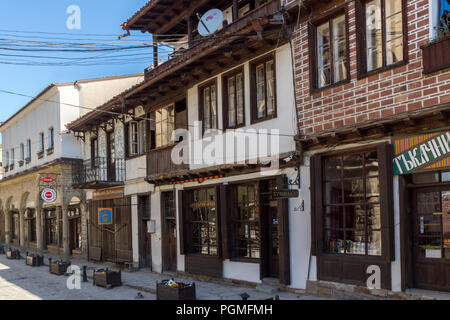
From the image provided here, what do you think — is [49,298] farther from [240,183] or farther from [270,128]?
[270,128]

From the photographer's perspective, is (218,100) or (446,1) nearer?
(446,1)

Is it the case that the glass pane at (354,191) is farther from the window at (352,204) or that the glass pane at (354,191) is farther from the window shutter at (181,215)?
the window shutter at (181,215)

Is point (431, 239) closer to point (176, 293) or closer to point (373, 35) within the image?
point (373, 35)

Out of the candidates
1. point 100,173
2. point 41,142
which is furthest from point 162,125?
point 41,142

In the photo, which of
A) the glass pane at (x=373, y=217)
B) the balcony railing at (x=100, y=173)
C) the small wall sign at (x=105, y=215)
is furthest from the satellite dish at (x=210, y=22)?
the small wall sign at (x=105, y=215)

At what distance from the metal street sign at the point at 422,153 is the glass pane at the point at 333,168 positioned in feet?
4.77

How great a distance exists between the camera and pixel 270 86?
40.2 feet

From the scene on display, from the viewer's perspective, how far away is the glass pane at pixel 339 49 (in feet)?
33.7

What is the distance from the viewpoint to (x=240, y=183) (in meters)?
13.4

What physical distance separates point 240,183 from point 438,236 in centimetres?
580

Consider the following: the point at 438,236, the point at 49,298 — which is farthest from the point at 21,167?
the point at 438,236

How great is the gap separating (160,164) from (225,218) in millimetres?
3878

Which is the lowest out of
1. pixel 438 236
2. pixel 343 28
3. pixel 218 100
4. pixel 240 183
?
pixel 438 236

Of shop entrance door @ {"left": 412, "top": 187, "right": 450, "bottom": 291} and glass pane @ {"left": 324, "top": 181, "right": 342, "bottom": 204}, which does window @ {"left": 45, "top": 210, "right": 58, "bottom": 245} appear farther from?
shop entrance door @ {"left": 412, "top": 187, "right": 450, "bottom": 291}
